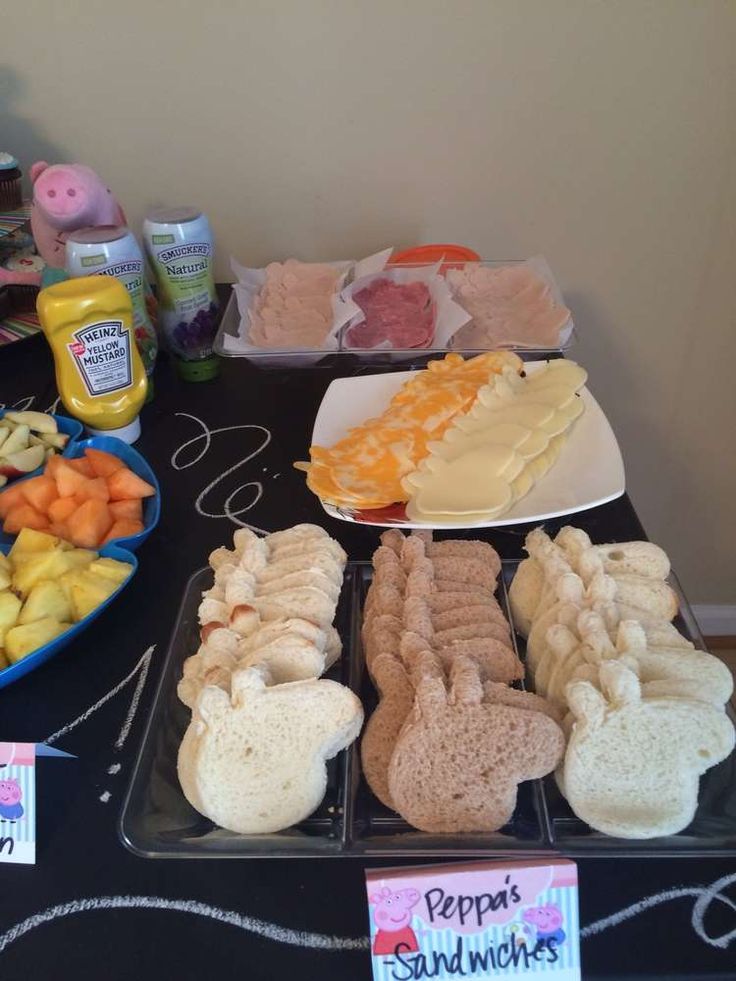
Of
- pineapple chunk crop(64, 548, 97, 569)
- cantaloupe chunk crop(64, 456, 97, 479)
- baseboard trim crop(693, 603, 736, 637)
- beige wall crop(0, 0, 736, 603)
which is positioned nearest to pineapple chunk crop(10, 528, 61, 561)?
pineapple chunk crop(64, 548, 97, 569)

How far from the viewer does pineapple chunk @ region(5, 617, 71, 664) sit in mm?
845

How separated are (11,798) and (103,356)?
65 cm

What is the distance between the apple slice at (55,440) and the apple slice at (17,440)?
Result: 3 centimetres

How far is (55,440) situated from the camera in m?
1.16

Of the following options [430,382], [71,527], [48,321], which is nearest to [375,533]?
[430,382]

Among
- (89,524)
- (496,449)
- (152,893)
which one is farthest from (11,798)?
(496,449)

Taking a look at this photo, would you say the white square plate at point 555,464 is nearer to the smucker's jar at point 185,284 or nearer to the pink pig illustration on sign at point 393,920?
the smucker's jar at point 185,284

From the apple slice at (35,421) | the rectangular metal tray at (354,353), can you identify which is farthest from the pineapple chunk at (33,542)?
the rectangular metal tray at (354,353)

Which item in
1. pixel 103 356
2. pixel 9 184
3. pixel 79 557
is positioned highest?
pixel 9 184

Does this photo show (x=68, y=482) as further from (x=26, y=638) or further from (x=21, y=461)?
(x=26, y=638)

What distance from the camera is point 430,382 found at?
3.97ft

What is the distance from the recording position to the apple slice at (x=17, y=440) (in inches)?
44.3

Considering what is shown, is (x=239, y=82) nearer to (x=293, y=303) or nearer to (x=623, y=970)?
(x=293, y=303)

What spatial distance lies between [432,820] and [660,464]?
61.1 inches
